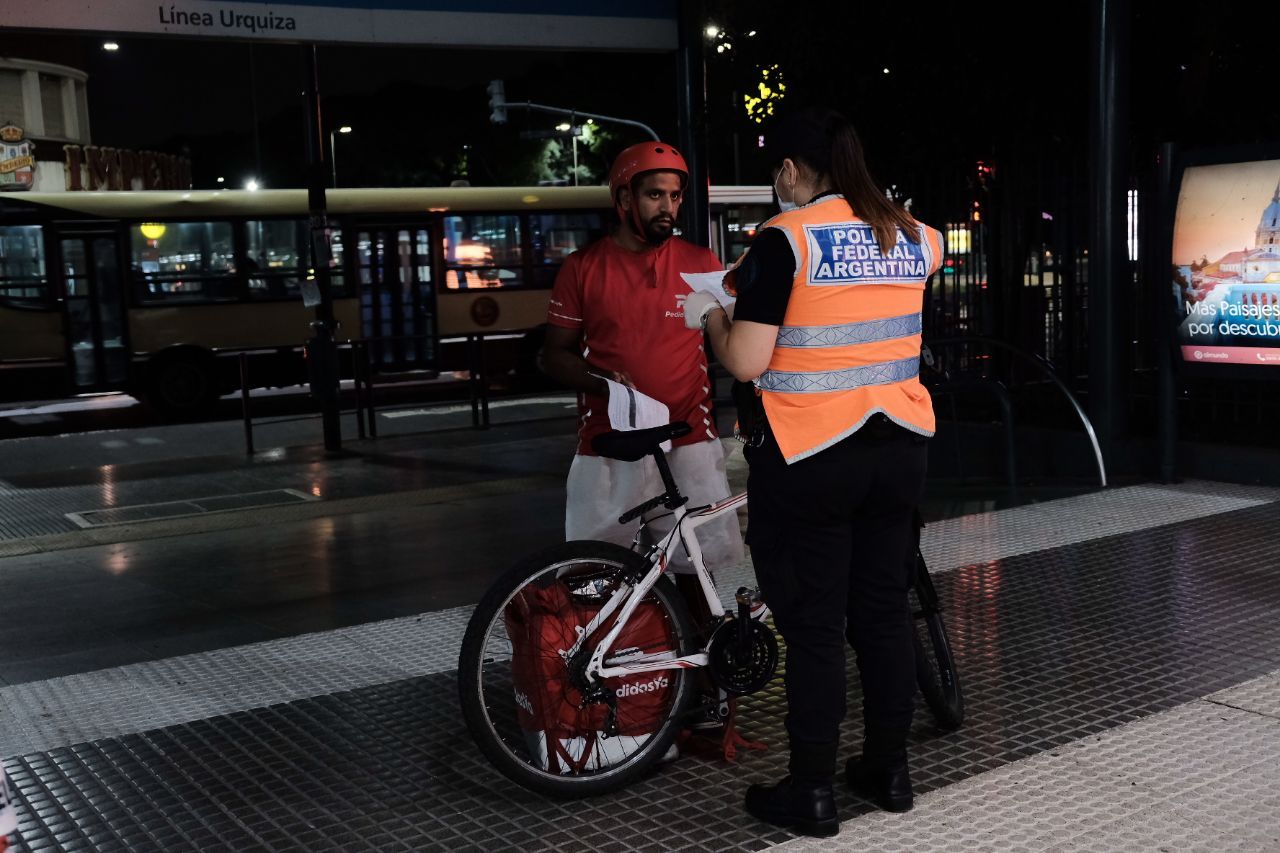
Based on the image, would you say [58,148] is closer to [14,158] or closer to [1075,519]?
[14,158]

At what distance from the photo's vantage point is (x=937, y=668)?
4.68m

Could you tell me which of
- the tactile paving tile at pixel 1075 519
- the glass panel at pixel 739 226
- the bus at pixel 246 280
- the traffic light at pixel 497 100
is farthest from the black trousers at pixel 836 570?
the traffic light at pixel 497 100

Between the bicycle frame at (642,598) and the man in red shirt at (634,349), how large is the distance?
0.32 m

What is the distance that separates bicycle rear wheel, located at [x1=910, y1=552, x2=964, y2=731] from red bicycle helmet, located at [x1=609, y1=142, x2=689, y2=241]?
141cm

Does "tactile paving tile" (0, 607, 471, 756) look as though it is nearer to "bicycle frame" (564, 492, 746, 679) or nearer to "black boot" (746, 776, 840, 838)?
"bicycle frame" (564, 492, 746, 679)

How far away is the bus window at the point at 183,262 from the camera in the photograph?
19672mm

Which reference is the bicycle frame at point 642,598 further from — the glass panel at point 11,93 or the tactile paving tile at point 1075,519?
the glass panel at point 11,93

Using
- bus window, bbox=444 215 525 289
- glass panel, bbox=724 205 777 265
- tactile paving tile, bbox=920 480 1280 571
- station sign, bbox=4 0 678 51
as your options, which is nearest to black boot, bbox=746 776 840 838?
tactile paving tile, bbox=920 480 1280 571

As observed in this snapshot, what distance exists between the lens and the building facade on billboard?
117ft

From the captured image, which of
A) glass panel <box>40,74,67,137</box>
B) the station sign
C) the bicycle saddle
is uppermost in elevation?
glass panel <box>40,74,67,137</box>

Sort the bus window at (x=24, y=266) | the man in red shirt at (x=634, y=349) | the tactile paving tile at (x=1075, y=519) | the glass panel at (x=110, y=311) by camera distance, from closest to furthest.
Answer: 1. the man in red shirt at (x=634, y=349)
2. the tactile paving tile at (x=1075, y=519)
3. the bus window at (x=24, y=266)
4. the glass panel at (x=110, y=311)

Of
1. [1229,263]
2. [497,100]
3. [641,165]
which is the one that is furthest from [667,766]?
Result: [497,100]

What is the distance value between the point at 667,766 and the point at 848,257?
1.69 m

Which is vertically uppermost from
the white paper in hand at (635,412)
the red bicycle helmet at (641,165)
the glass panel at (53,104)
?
the glass panel at (53,104)
